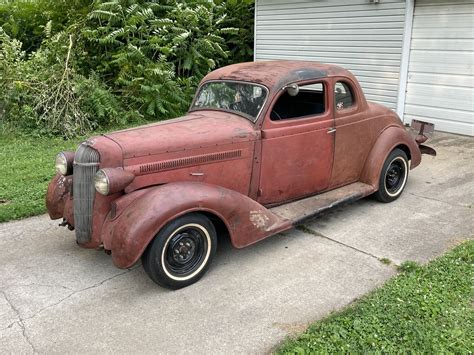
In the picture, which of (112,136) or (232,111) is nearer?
(112,136)

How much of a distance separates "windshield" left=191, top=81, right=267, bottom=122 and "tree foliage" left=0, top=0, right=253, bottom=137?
452 centimetres

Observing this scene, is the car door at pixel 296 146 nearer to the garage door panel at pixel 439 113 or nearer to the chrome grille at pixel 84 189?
the chrome grille at pixel 84 189

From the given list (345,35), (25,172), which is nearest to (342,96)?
(25,172)

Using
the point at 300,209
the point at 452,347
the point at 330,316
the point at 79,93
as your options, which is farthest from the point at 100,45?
the point at 452,347

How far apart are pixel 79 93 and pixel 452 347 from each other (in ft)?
27.1

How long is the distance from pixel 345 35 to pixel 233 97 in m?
6.76

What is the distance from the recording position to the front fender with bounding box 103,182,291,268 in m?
3.59

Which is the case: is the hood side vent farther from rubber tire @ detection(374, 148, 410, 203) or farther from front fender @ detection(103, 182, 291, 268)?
rubber tire @ detection(374, 148, 410, 203)

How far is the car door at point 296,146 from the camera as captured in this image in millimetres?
4656

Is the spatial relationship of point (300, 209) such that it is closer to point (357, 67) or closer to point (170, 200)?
point (170, 200)

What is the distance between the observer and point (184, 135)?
425 cm

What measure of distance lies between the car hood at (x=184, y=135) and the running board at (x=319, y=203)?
86 centimetres

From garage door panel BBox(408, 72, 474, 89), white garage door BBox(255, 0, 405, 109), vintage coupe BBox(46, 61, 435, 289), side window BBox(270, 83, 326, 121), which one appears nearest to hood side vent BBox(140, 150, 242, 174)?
vintage coupe BBox(46, 61, 435, 289)

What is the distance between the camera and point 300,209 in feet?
15.8
